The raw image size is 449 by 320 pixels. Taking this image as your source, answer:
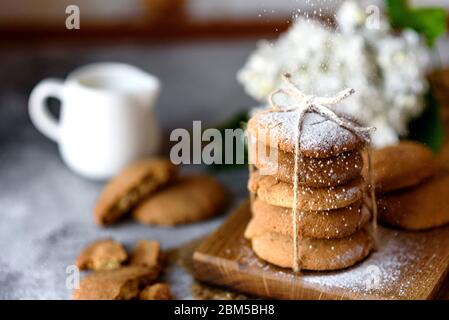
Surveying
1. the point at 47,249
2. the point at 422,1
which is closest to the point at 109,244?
the point at 47,249

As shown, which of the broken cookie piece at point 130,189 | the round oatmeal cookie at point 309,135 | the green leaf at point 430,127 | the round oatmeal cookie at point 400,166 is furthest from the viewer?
the green leaf at point 430,127

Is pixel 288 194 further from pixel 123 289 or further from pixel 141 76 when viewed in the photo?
pixel 141 76

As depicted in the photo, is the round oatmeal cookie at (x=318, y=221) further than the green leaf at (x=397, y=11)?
No

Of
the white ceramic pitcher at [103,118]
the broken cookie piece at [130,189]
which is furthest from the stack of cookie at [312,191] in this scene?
the white ceramic pitcher at [103,118]

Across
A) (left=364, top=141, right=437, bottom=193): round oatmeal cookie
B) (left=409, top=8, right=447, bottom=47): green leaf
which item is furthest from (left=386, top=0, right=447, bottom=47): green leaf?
(left=364, top=141, right=437, bottom=193): round oatmeal cookie

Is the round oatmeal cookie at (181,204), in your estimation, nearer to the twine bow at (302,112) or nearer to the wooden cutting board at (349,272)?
the wooden cutting board at (349,272)

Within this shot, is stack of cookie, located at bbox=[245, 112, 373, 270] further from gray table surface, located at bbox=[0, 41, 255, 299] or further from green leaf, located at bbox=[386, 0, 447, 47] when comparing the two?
green leaf, located at bbox=[386, 0, 447, 47]

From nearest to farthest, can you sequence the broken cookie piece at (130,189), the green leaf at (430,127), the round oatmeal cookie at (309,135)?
the round oatmeal cookie at (309,135), the broken cookie piece at (130,189), the green leaf at (430,127)

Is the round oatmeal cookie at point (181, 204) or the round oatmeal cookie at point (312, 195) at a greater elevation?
the round oatmeal cookie at point (312, 195)
